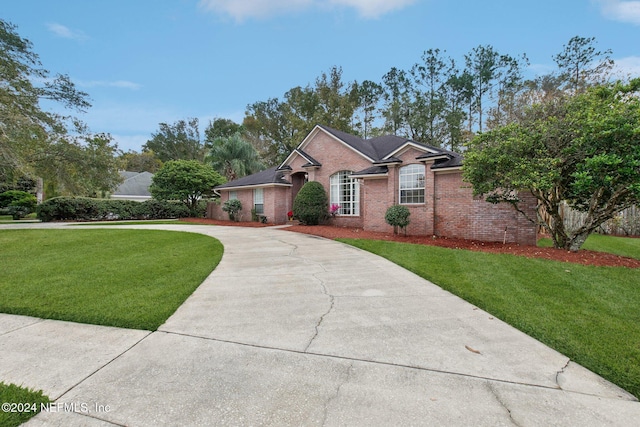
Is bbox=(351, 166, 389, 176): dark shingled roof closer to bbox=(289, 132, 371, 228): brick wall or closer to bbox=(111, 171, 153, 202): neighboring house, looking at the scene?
bbox=(289, 132, 371, 228): brick wall

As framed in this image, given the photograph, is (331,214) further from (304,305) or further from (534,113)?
(304,305)

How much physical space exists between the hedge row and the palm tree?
17.0 feet

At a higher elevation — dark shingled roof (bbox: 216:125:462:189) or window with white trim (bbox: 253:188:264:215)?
dark shingled roof (bbox: 216:125:462:189)

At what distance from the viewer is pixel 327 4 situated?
1438 centimetres

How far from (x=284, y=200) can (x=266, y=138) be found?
23.0 meters

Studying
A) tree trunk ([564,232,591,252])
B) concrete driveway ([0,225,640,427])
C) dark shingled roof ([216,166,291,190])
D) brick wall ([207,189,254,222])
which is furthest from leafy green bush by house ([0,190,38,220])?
tree trunk ([564,232,591,252])

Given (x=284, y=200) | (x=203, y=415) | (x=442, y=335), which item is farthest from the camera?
(x=284, y=200)

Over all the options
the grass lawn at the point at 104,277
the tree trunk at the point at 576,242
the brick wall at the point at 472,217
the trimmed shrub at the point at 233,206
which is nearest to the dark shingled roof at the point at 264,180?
the trimmed shrub at the point at 233,206

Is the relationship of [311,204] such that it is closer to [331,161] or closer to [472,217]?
[331,161]

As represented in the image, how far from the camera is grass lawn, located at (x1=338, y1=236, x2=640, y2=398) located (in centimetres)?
291

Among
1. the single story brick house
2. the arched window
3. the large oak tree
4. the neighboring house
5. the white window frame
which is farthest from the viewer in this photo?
the neighboring house

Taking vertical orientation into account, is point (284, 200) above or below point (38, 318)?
above

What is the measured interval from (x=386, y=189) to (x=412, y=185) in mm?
1253

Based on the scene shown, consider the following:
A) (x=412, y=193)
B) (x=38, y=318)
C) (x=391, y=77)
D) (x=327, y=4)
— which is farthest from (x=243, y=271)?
(x=391, y=77)
